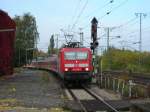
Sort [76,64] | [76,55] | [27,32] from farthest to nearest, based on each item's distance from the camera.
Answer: [27,32] < [76,55] < [76,64]

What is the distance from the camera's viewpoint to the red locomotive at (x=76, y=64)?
35.2 metres

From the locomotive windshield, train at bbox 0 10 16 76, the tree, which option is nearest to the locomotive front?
the locomotive windshield

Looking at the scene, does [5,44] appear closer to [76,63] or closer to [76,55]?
[76,55]

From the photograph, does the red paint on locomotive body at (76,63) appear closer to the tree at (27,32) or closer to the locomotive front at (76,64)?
the locomotive front at (76,64)

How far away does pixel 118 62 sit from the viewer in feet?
358

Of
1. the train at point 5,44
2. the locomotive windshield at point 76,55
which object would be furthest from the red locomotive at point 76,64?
the train at point 5,44

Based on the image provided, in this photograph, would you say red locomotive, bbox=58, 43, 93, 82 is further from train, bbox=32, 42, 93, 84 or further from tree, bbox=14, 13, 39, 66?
tree, bbox=14, 13, 39, 66

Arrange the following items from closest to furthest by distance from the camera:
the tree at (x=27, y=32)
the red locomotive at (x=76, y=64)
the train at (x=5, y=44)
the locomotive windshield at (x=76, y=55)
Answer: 1. the red locomotive at (x=76, y=64)
2. the locomotive windshield at (x=76, y=55)
3. the train at (x=5, y=44)
4. the tree at (x=27, y=32)

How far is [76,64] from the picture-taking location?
1406 inches

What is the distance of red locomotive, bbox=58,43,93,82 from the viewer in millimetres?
35250

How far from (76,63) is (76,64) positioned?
0.33 feet

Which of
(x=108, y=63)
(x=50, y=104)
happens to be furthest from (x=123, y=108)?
(x=108, y=63)

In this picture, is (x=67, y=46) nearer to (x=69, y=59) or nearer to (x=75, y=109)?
(x=69, y=59)

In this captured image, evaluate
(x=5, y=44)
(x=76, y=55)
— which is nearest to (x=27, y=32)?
(x=5, y=44)
